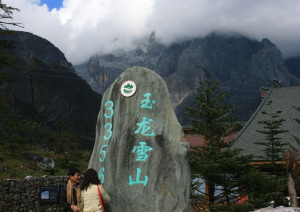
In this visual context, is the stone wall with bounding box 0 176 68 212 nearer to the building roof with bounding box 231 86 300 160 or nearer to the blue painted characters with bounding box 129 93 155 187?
the blue painted characters with bounding box 129 93 155 187

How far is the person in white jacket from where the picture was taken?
482cm

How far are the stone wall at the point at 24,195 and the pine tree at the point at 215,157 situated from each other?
15.1 ft

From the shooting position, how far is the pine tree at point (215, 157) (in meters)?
9.34

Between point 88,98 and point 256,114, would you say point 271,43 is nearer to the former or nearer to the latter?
point 88,98

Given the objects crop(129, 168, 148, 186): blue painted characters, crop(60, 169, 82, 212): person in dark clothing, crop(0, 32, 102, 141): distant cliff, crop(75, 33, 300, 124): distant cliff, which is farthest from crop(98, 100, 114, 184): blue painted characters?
crop(75, 33, 300, 124): distant cliff

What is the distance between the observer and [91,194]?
4.85 meters

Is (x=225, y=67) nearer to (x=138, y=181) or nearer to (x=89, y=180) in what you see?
(x=138, y=181)

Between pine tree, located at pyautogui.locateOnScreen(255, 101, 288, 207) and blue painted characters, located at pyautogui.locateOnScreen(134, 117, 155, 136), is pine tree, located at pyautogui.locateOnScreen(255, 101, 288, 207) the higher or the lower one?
the lower one

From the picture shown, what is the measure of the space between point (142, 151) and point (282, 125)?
10429 mm

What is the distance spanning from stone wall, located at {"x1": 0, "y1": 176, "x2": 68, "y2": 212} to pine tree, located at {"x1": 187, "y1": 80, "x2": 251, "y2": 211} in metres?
4.60

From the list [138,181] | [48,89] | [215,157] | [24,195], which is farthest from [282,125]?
[48,89]

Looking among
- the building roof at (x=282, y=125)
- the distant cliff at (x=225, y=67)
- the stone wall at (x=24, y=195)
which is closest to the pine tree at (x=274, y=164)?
the building roof at (x=282, y=125)

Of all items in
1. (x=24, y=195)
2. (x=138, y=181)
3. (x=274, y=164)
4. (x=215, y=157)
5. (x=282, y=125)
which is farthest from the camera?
(x=282, y=125)

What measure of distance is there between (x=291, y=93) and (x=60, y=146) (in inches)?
920
